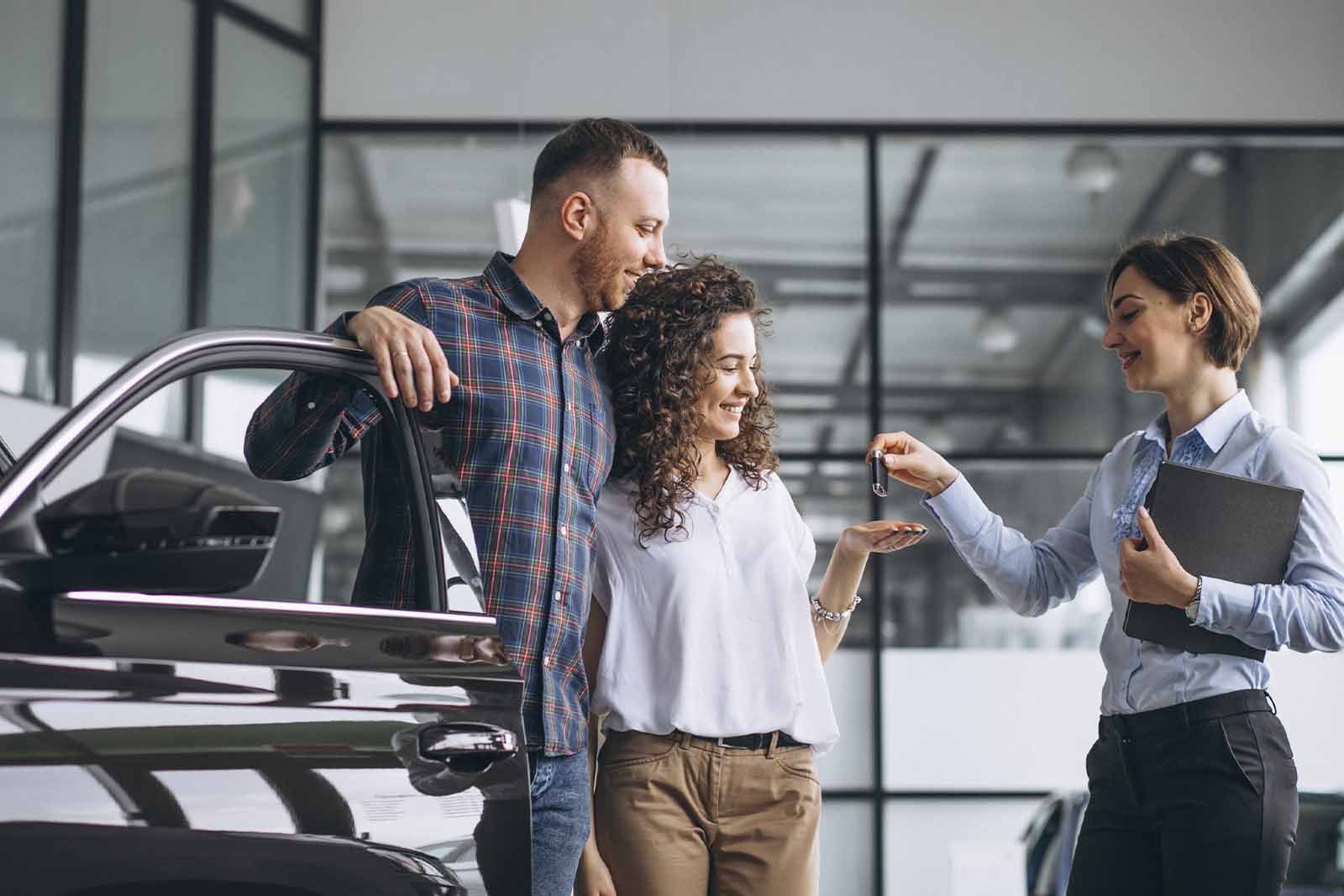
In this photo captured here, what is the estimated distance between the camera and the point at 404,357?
1531 mm

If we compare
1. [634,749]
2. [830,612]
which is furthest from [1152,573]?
[634,749]

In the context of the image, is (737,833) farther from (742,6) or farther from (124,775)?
(742,6)

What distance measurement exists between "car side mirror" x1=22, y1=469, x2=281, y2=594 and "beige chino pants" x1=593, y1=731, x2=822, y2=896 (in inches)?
34.6

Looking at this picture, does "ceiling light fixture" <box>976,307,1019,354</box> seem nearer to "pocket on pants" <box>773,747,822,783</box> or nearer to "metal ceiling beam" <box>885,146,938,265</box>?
"metal ceiling beam" <box>885,146,938,265</box>

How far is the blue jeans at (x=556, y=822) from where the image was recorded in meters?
1.67

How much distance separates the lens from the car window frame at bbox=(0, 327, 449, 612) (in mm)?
1201

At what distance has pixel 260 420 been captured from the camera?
1.67 metres

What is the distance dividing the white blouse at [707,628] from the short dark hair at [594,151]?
0.44 metres

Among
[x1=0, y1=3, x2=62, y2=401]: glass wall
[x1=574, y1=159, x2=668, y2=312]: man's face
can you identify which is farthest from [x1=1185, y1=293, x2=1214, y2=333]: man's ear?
[x1=0, y1=3, x2=62, y2=401]: glass wall

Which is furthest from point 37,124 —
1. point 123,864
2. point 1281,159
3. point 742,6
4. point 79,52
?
point 1281,159

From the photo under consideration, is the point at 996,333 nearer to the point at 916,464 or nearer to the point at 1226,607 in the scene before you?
the point at 916,464

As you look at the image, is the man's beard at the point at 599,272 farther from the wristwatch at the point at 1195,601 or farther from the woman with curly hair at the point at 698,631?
the wristwatch at the point at 1195,601

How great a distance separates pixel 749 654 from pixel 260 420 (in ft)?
2.41

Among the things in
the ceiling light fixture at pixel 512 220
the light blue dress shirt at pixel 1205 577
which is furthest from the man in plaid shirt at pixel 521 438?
the ceiling light fixture at pixel 512 220
